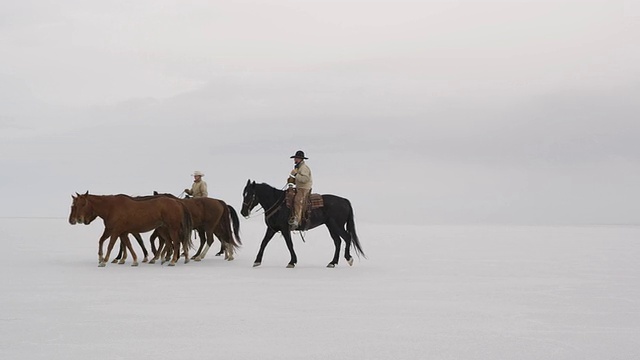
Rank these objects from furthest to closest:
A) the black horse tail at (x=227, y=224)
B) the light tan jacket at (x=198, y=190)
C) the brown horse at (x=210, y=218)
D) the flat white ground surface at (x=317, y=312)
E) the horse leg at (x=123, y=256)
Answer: the light tan jacket at (x=198, y=190) → the black horse tail at (x=227, y=224) → the brown horse at (x=210, y=218) → the horse leg at (x=123, y=256) → the flat white ground surface at (x=317, y=312)

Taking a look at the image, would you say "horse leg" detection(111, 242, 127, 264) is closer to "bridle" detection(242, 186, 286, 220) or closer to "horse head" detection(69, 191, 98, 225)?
"horse head" detection(69, 191, 98, 225)

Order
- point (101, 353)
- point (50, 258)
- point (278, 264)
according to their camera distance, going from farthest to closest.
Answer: point (50, 258)
point (278, 264)
point (101, 353)

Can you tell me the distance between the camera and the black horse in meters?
15.2

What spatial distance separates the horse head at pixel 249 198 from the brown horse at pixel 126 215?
1.58m

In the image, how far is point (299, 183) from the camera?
15.2 metres

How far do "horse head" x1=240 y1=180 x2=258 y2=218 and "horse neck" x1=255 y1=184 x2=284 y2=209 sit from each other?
3.6 inches

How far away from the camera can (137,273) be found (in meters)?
13.8

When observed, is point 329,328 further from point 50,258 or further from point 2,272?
point 50,258

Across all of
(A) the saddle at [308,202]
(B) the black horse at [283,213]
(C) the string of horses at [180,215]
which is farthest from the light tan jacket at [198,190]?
(A) the saddle at [308,202]

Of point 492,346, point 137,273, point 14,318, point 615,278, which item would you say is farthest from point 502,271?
point 14,318

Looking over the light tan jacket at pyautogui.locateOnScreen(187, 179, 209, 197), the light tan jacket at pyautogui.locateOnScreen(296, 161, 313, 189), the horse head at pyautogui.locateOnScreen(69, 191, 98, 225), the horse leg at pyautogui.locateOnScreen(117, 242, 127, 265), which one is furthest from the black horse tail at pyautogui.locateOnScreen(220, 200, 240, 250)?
the horse head at pyautogui.locateOnScreen(69, 191, 98, 225)

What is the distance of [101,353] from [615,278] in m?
10.5

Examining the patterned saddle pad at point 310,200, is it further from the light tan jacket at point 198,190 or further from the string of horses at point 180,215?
the light tan jacket at point 198,190

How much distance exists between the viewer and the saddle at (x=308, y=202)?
15188 mm
